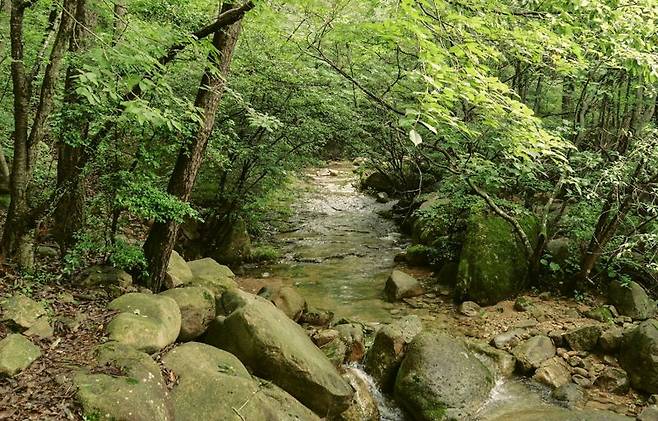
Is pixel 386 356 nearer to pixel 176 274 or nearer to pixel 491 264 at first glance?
pixel 176 274

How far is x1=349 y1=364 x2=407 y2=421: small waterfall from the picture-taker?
21.3ft

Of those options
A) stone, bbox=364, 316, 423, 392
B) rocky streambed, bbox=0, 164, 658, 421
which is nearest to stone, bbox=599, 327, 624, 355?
rocky streambed, bbox=0, 164, 658, 421

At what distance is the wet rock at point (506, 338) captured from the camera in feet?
26.1

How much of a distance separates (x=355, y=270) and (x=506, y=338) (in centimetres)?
512

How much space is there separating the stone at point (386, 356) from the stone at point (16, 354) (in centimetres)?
467

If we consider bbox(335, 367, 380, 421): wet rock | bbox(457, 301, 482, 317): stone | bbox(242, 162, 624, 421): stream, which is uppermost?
bbox(457, 301, 482, 317): stone

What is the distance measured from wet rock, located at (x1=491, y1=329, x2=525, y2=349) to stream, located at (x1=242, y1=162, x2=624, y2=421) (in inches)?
35.2

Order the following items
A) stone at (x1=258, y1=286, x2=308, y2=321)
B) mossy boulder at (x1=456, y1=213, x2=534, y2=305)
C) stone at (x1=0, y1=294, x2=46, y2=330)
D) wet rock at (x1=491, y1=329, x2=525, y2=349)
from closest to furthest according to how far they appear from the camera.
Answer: stone at (x1=0, y1=294, x2=46, y2=330)
wet rock at (x1=491, y1=329, x2=525, y2=349)
stone at (x1=258, y1=286, x2=308, y2=321)
mossy boulder at (x1=456, y1=213, x2=534, y2=305)

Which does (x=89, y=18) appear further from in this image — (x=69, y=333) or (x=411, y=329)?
(x=411, y=329)

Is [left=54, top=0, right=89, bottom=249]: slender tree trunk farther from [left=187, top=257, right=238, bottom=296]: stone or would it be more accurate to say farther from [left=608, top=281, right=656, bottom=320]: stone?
[left=608, top=281, right=656, bottom=320]: stone

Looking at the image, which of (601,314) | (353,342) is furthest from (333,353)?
(601,314)

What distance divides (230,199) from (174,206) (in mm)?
5363

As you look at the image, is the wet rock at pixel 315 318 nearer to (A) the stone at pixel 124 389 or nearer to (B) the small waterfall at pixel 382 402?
(B) the small waterfall at pixel 382 402

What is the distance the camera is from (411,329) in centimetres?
799
